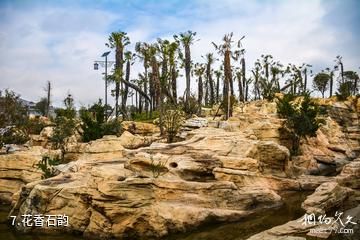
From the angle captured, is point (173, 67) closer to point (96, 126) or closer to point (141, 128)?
point (141, 128)

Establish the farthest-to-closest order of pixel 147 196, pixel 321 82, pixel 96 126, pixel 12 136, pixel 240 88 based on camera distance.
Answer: pixel 321 82, pixel 240 88, pixel 12 136, pixel 96 126, pixel 147 196

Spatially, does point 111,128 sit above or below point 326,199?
above

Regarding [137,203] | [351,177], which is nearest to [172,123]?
[351,177]

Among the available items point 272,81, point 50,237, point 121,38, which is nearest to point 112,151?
point 50,237

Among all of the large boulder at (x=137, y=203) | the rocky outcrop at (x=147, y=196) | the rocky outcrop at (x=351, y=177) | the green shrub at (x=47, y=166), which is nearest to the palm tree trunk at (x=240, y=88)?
the rocky outcrop at (x=351, y=177)

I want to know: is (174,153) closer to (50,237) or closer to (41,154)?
(50,237)

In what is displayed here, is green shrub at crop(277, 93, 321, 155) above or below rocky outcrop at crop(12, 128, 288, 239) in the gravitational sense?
above

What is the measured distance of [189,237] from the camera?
412 inches

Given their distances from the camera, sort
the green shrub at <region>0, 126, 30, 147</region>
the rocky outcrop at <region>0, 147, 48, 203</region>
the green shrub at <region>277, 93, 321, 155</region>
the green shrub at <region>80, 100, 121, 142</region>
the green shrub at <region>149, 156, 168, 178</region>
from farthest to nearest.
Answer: the green shrub at <region>0, 126, 30, 147</region> < the green shrub at <region>80, 100, 121, 142</region> < the green shrub at <region>277, 93, 321, 155</region> < the rocky outcrop at <region>0, 147, 48, 203</region> < the green shrub at <region>149, 156, 168, 178</region>

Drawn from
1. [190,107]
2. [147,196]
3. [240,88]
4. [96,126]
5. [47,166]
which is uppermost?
[240,88]

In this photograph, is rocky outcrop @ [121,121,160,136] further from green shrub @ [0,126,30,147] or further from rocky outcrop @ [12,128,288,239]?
rocky outcrop @ [12,128,288,239]

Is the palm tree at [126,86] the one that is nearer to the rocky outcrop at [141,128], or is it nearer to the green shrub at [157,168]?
the rocky outcrop at [141,128]

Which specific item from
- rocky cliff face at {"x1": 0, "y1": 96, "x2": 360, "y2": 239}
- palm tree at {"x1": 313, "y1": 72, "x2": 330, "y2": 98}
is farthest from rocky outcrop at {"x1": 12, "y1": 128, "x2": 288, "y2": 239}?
palm tree at {"x1": 313, "y1": 72, "x2": 330, "y2": 98}

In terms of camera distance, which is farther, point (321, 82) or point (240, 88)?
Answer: point (321, 82)
